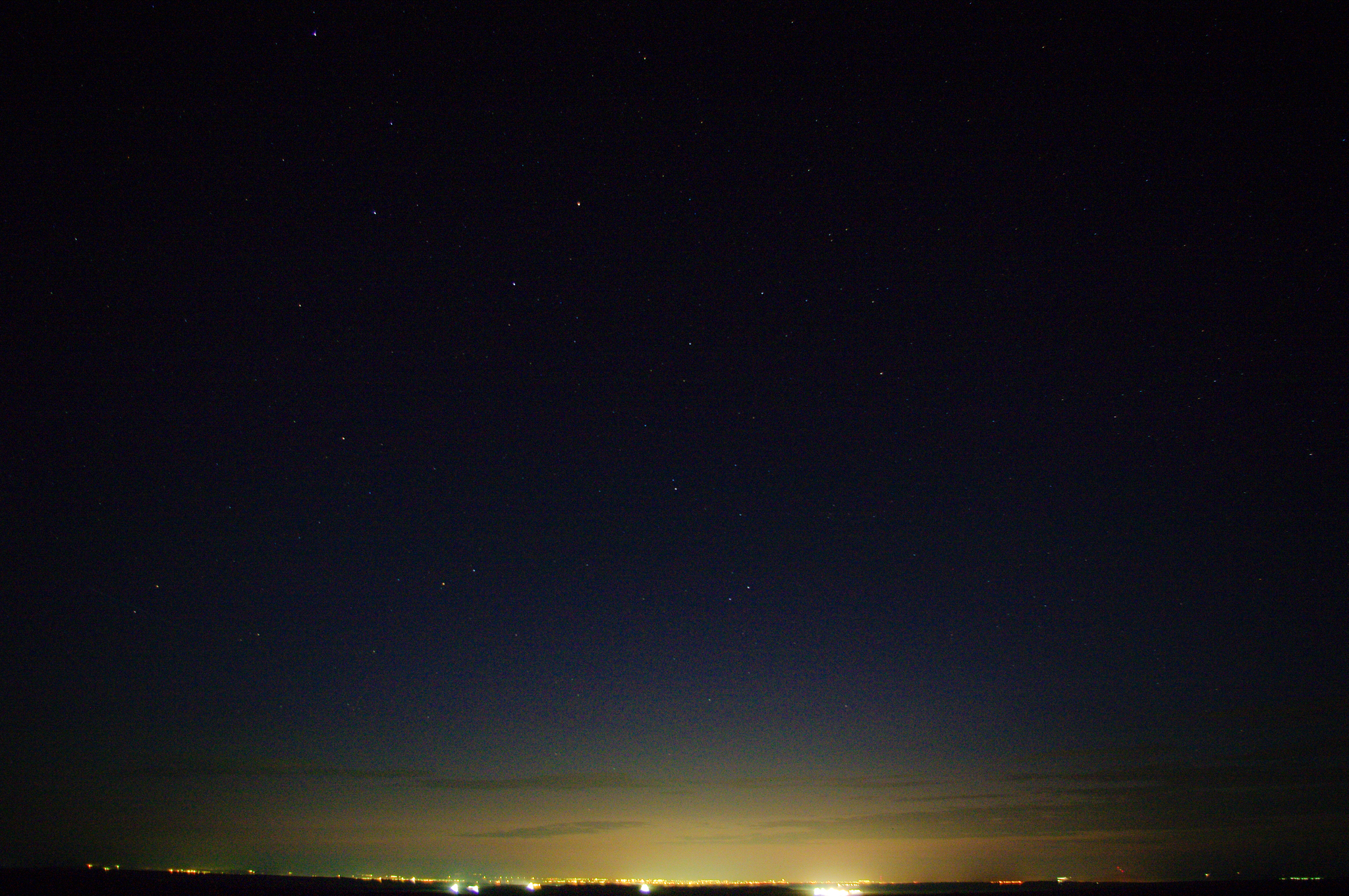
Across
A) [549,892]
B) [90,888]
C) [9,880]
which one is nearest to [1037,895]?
[549,892]

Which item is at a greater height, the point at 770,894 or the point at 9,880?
the point at 9,880

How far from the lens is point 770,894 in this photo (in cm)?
11400

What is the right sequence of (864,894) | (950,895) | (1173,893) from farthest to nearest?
(1173,893) → (864,894) → (950,895)

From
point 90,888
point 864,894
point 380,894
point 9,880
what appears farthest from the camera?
point 864,894

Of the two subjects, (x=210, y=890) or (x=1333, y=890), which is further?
(x=1333, y=890)

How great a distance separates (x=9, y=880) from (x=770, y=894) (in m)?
85.1

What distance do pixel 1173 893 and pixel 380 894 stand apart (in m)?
116

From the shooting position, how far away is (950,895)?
10331cm

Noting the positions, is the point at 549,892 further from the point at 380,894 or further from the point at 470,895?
the point at 380,894

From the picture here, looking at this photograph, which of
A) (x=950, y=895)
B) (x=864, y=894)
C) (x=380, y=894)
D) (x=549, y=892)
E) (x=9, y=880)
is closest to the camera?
(x=380, y=894)

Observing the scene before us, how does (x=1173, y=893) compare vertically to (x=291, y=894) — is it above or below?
below

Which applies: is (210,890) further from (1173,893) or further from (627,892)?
(1173,893)

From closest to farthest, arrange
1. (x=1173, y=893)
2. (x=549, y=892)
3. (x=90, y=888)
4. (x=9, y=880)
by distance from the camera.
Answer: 1. (x=90, y=888)
2. (x=9, y=880)
3. (x=549, y=892)
4. (x=1173, y=893)

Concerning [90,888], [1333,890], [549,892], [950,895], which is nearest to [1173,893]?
[1333,890]
